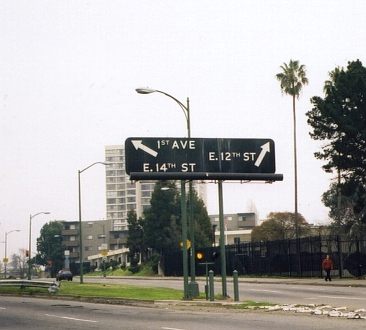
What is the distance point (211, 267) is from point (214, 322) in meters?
48.6

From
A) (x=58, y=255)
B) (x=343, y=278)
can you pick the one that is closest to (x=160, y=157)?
(x=343, y=278)

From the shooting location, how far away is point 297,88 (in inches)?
2530

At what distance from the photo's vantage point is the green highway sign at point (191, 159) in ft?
99.5

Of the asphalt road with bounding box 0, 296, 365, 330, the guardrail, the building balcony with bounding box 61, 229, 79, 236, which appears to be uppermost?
the building balcony with bounding box 61, 229, 79, 236

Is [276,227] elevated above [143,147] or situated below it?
below

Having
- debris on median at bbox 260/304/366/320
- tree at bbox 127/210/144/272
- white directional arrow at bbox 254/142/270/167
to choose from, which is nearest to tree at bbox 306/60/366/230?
white directional arrow at bbox 254/142/270/167

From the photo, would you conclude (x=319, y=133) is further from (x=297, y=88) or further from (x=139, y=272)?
(x=139, y=272)

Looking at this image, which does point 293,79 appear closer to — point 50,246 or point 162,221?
point 162,221

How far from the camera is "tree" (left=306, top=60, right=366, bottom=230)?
4969 centimetres

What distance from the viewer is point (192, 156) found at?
101 feet

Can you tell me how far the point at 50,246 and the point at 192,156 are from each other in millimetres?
153464

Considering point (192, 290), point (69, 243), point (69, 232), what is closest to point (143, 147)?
point (192, 290)

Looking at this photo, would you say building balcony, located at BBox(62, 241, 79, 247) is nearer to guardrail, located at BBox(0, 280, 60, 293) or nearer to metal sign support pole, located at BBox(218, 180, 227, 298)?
guardrail, located at BBox(0, 280, 60, 293)

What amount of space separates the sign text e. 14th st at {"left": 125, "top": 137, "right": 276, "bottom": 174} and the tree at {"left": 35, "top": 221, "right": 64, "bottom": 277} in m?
145
